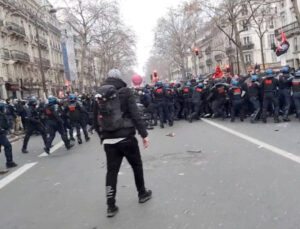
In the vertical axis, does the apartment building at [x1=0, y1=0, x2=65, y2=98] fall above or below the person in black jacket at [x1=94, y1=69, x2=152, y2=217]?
above

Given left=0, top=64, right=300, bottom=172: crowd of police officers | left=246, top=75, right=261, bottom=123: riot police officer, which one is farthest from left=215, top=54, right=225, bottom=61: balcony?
left=246, top=75, right=261, bottom=123: riot police officer

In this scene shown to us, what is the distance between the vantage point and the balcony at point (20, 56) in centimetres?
4446

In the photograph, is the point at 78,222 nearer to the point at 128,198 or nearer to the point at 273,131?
the point at 128,198

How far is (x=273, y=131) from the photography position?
32.8 ft

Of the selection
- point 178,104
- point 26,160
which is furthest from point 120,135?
point 178,104

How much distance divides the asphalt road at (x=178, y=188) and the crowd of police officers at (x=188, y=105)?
157cm

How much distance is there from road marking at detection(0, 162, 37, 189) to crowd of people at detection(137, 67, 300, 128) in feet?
19.0

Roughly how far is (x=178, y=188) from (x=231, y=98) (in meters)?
8.45

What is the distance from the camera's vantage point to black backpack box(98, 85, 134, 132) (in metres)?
4.59

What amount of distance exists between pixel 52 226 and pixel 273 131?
7081 millimetres

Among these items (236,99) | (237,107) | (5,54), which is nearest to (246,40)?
(5,54)

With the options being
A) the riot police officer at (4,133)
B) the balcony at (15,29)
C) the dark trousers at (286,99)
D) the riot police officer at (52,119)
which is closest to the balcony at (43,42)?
the balcony at (15,29)

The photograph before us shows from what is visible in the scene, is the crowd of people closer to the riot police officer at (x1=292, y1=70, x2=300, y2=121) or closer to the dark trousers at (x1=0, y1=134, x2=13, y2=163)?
the riot police officer at (x1=292, y1=70, x2=300, y2=121)

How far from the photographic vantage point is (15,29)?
45250mm
